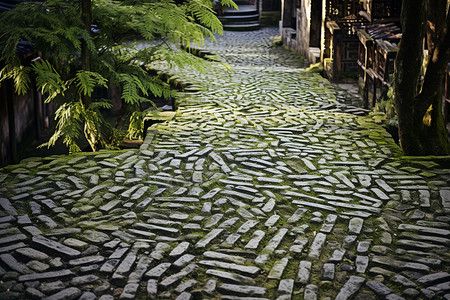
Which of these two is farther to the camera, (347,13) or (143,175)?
(347,13)

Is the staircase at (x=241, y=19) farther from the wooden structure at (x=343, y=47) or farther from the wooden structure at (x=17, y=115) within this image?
the wooden structure at (x=17, y=115)

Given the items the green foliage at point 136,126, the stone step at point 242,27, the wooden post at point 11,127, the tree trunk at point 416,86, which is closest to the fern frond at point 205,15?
the green foliage at point 136,126

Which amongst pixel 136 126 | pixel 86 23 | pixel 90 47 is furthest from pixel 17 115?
pixel 90 47

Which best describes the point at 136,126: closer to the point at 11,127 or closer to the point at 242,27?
the point at 11,127

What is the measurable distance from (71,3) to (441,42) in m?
6.22

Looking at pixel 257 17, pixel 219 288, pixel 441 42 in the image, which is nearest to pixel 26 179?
pixel 219 288

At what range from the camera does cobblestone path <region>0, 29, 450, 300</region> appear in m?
4.68

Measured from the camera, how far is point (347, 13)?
49.4 ft

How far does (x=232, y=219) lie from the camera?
5969 mm

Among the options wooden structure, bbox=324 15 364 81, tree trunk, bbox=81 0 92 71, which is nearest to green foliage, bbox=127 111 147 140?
tree trunk, bbox=81 0 92 71

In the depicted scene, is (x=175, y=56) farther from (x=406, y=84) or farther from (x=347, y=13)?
(x=347, y=13)

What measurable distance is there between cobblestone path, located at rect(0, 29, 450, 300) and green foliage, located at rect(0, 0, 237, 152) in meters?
1.24

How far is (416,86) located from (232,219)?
3.70 m

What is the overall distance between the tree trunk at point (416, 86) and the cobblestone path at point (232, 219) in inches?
17.9
